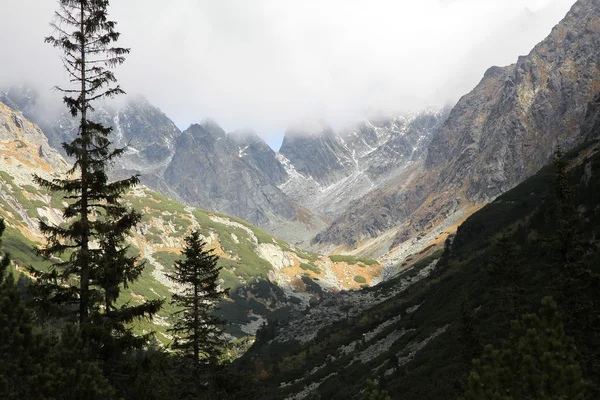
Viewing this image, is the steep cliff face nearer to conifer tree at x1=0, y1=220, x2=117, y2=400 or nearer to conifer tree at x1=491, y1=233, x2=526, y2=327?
conifer tree at x1=491, y1=233, x2=526, y2=327

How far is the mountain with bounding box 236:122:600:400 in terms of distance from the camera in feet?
85.7

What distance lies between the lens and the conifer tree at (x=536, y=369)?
993 cm

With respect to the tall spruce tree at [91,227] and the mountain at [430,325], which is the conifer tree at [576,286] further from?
the tall spruce tree at [91,227]

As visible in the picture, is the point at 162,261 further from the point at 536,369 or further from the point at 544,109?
the point at 544,109

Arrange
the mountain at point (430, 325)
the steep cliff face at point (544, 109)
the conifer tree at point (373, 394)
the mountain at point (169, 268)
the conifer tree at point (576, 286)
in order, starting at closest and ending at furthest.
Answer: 1. the conifer tree at point (373, 394)
2. the conifer tree at point (576, 286)
3. the mountain at point (430, 325)
4. the mountain at point (169, 268)
5. the steep cliff face at point (544, 109)

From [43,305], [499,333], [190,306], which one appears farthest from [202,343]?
[499,333]

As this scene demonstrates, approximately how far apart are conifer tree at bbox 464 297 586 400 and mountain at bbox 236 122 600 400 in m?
4.71

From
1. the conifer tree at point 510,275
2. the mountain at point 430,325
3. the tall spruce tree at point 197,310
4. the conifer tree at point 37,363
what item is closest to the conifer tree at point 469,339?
the mountain at point 430,325

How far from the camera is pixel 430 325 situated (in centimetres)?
3897

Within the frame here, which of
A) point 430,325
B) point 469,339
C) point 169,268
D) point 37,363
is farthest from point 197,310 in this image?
point 169,268

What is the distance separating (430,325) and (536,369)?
30.2 m

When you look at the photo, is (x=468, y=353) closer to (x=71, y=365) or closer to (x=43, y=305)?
(x=71, y=365)

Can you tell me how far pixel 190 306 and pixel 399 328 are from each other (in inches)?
1250

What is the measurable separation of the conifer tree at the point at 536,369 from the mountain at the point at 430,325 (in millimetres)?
4711
